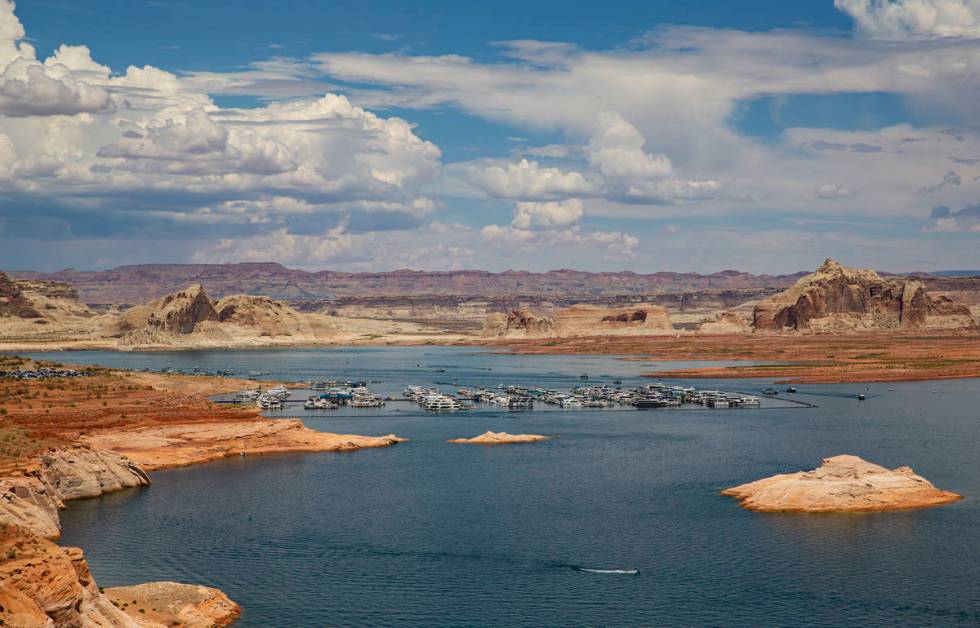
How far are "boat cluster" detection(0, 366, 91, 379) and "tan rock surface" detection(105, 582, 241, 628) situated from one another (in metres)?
110

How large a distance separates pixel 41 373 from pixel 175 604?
126106 mm

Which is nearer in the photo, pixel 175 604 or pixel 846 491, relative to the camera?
pixel 175 604

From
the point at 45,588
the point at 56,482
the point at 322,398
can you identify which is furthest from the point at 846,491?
the point at 322,398

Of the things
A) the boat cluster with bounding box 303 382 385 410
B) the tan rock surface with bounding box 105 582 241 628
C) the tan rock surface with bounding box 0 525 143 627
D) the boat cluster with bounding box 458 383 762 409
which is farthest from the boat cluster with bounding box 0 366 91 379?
the tan rock surface with bounding box 0 525 143 627

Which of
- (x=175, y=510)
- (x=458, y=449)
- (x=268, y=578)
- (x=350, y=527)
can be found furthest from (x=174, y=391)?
(x=268, y=578)

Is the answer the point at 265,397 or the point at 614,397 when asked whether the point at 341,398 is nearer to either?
the point at 265,397

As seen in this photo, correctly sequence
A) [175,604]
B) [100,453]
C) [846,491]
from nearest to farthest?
[175,604] < [846,491] < [100,453]

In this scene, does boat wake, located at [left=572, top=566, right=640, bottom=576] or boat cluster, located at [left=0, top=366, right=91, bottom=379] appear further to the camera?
boat cluster, located at [left=0, top=366, right=91, bottom=379]

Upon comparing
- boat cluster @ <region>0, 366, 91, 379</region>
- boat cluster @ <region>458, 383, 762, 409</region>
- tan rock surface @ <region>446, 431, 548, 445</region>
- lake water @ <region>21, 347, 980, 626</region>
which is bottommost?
lake water @ <region>21, 347, 980, 626</region>

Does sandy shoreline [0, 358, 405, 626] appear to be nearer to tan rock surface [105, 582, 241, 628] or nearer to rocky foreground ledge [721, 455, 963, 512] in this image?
tan rock surface [105, 582, 241, 628]

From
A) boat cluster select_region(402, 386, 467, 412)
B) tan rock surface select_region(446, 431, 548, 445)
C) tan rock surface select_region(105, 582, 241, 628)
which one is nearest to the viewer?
tan rock surface select_region(105, 582, 241, 628)

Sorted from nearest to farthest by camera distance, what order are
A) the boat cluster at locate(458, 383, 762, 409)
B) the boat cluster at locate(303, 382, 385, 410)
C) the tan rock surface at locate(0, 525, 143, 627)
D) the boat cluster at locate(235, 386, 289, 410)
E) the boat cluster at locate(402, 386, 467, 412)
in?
1. the tan rock surface at locate(0, 525, 143, 627)
2. the boat cluster at locate(235, 386, 289, 410)
3. the boat cluster at locate(402, 386, 467, 412)
4. the boat cluster at locate(458, 383, 762, 409)
5. the boat cluster at locate(303, 382, 385, 410)

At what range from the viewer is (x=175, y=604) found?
4359 centimetres

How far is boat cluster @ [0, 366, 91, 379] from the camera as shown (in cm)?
14562
